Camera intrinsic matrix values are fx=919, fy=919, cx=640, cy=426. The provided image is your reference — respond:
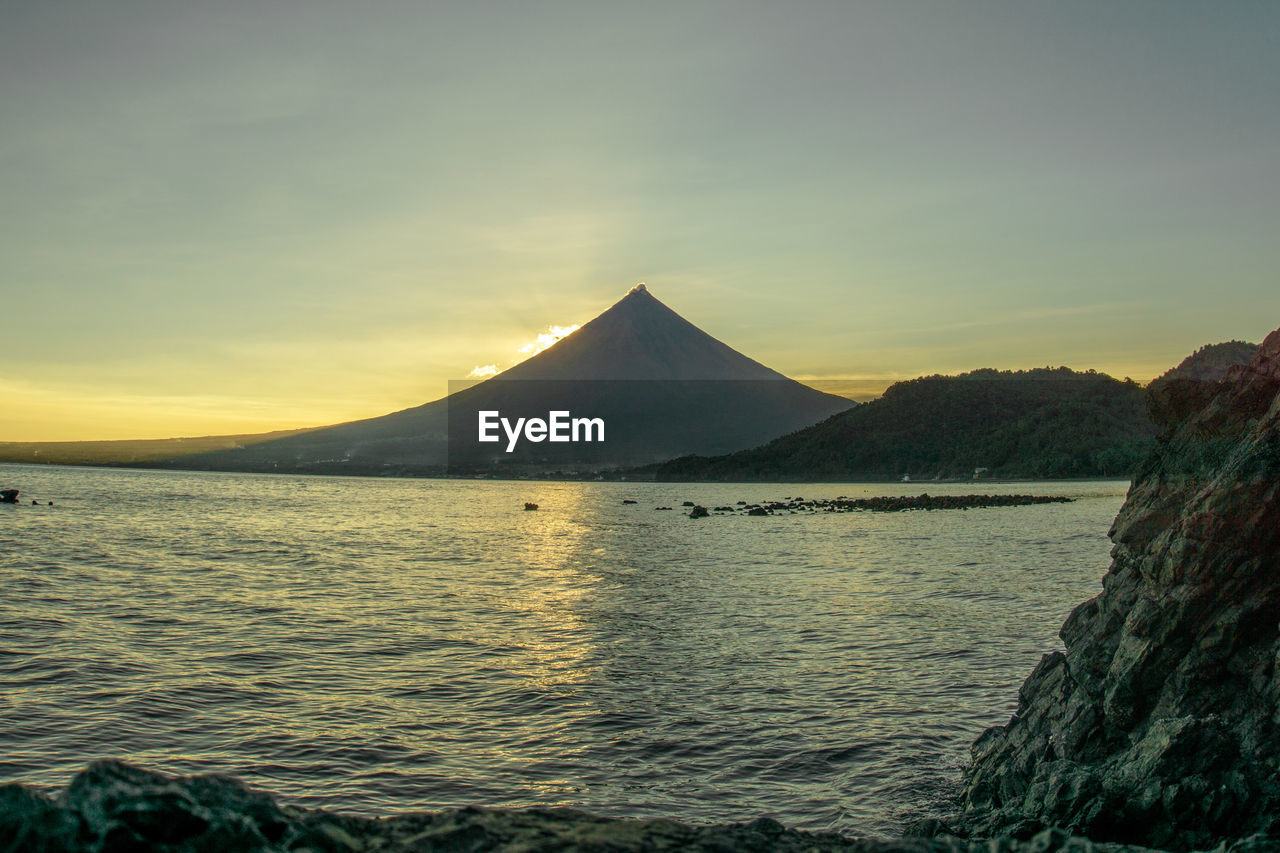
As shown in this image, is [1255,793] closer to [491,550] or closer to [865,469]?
[491,550]

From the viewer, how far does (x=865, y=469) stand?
16588 cm

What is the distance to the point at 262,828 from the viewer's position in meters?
3.71

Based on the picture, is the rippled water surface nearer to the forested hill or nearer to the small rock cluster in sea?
the small rock cluster in sea

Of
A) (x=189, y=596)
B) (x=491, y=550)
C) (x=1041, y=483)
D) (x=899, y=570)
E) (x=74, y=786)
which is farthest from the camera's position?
(x=1041, y=483)

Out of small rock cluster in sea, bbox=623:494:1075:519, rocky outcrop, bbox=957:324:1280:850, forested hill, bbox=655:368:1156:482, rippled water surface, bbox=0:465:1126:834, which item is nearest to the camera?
rocky outcrop, bbox=957:324:1280:850

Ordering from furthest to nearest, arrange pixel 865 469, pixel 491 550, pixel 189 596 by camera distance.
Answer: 1. pixel 865 469
2. pixel 491 550
3. pixel 189 596

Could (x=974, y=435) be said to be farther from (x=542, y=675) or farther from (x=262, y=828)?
(x=262, y=828)

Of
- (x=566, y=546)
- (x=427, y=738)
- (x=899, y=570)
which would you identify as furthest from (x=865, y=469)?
(x=427, y=738)

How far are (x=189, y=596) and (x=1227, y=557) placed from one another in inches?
971

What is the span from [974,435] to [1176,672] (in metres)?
159

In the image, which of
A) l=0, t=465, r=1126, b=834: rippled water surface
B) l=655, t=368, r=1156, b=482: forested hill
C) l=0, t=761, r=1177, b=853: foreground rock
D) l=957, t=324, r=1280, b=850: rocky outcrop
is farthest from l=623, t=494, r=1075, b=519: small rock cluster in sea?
l=0, t=761, r=1177, b=853: foreground rock

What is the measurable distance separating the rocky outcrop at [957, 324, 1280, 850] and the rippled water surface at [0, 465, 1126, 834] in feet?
4.29

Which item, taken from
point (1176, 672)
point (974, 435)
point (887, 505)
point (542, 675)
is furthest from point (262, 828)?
point (974, 435)

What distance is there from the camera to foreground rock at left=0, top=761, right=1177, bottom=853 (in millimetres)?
3422
